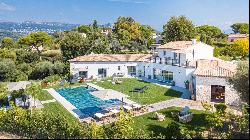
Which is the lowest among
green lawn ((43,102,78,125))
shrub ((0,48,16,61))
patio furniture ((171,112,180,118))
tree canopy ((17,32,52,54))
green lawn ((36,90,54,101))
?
green lawn ((43,102,78,125))

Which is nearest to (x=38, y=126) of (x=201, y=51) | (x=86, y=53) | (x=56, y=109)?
(x=56, y=109)

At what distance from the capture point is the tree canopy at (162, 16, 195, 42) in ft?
219

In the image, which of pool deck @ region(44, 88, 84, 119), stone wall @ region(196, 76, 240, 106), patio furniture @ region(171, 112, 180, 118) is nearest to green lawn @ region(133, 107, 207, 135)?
patio furniture @ region(171, 112, 180, 118)

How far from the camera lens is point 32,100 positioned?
31.2 m

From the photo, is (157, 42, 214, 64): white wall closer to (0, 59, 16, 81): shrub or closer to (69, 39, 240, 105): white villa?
(69, 39, 240, 105): white villa

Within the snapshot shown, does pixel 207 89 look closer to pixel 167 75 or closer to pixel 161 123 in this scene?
pixel 161 123

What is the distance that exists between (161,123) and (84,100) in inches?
450

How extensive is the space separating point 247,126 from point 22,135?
39.8ft

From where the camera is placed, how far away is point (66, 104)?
3209 centimetres

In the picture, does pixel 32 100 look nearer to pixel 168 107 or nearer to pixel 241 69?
pixel 168 107

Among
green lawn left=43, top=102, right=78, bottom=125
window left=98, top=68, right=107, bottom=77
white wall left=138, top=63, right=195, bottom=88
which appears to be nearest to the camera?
green lawn left=43, top=102, right=78, bottom=125

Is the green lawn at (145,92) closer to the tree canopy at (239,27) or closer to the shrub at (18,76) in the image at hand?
the shrub at (18,76)

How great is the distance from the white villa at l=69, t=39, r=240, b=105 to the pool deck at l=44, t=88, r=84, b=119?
788 cm

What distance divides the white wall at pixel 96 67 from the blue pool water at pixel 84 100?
5742 millimetres
